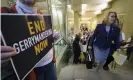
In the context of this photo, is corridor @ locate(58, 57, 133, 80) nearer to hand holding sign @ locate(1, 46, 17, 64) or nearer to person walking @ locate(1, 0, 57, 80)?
person walking @ locate(1, 0, 57, 80)

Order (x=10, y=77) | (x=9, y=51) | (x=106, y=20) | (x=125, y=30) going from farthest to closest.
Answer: (x=125, y=30) < (x=106, y=20) < (x=10, y=77) < (x=9, y=51)

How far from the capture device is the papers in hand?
315 cm

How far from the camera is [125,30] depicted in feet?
19.0

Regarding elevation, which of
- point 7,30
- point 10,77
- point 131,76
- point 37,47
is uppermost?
point 7,30

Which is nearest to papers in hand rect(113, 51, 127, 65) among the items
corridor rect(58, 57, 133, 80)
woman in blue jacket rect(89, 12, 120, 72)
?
woman in blue jacket rect(89, 12, 120, 72)

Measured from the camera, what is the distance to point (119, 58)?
321 centimetres

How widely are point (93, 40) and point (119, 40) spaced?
1.85ft

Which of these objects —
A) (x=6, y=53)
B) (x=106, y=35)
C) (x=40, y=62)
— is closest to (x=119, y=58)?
(x=106, y=35)

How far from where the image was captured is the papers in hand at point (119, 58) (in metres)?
3.15

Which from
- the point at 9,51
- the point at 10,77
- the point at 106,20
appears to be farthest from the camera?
the point at 106,20

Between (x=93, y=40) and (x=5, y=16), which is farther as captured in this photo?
(x=93, y=40)

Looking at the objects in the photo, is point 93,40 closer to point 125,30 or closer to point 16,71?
point 16,71

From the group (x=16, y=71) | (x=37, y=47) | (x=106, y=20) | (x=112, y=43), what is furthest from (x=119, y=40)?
(x=16, y=71)

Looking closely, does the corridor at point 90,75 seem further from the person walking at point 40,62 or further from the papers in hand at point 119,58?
the person walking at point 40,62
